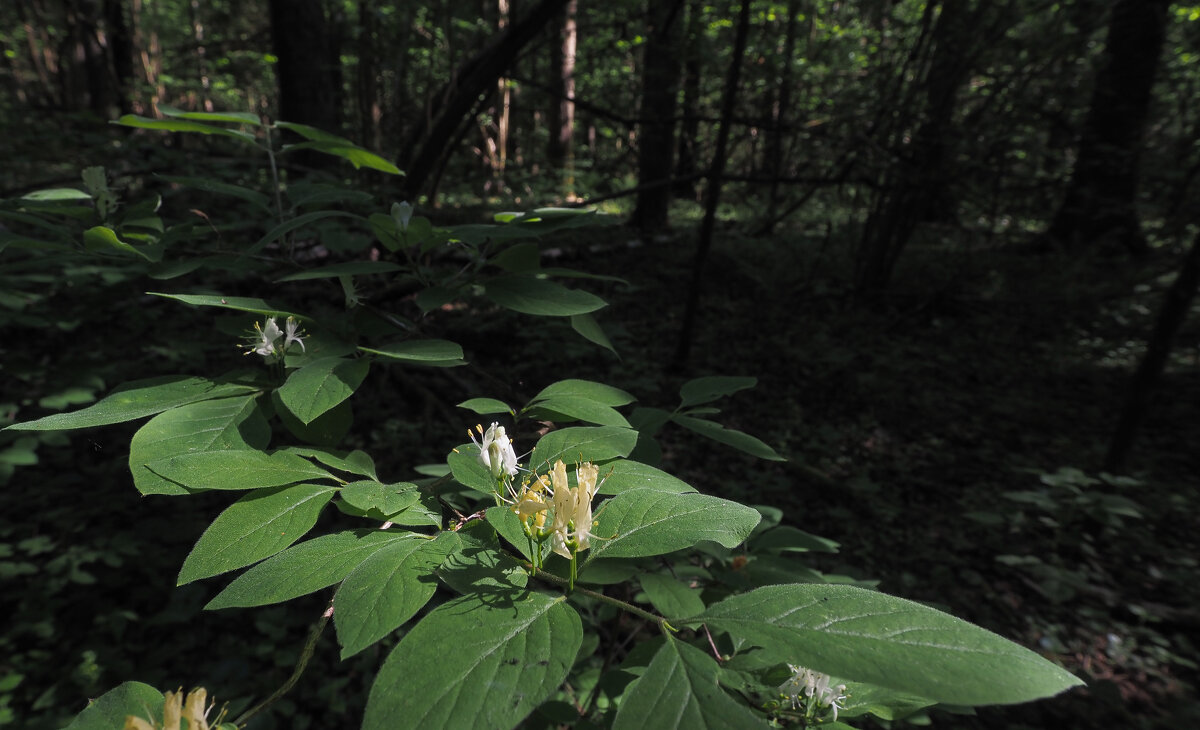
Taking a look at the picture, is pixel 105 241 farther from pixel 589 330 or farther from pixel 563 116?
pixel 563 116

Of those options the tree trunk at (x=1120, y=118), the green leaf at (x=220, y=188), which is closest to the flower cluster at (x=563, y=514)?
the green leaf at (x=220, y=188)

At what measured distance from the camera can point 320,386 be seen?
2.45 ft

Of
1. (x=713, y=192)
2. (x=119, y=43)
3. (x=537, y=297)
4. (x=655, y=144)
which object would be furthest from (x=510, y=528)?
(x=119, y=43)

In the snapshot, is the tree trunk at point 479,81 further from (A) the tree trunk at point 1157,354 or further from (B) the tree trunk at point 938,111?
(A) the tree trunk at point 1157,354

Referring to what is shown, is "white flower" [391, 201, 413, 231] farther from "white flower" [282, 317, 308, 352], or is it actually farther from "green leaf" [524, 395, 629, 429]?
"green leaf" [524, 395, 629, 429]

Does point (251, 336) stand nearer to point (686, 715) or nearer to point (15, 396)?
point (686, 715)

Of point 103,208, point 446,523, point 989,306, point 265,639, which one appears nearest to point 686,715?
point 446,523

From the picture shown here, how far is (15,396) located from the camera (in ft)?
9.46

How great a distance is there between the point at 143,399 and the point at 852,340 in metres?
6.08

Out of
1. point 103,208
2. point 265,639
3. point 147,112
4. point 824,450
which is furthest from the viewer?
point 147,112

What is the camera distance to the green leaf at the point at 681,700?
1.39 ft

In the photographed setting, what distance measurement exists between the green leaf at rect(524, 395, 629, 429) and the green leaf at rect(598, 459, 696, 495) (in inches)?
2.9

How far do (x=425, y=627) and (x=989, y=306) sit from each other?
775 centimetres

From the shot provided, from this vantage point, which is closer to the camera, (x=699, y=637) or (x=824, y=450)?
(x=699, y=637)
